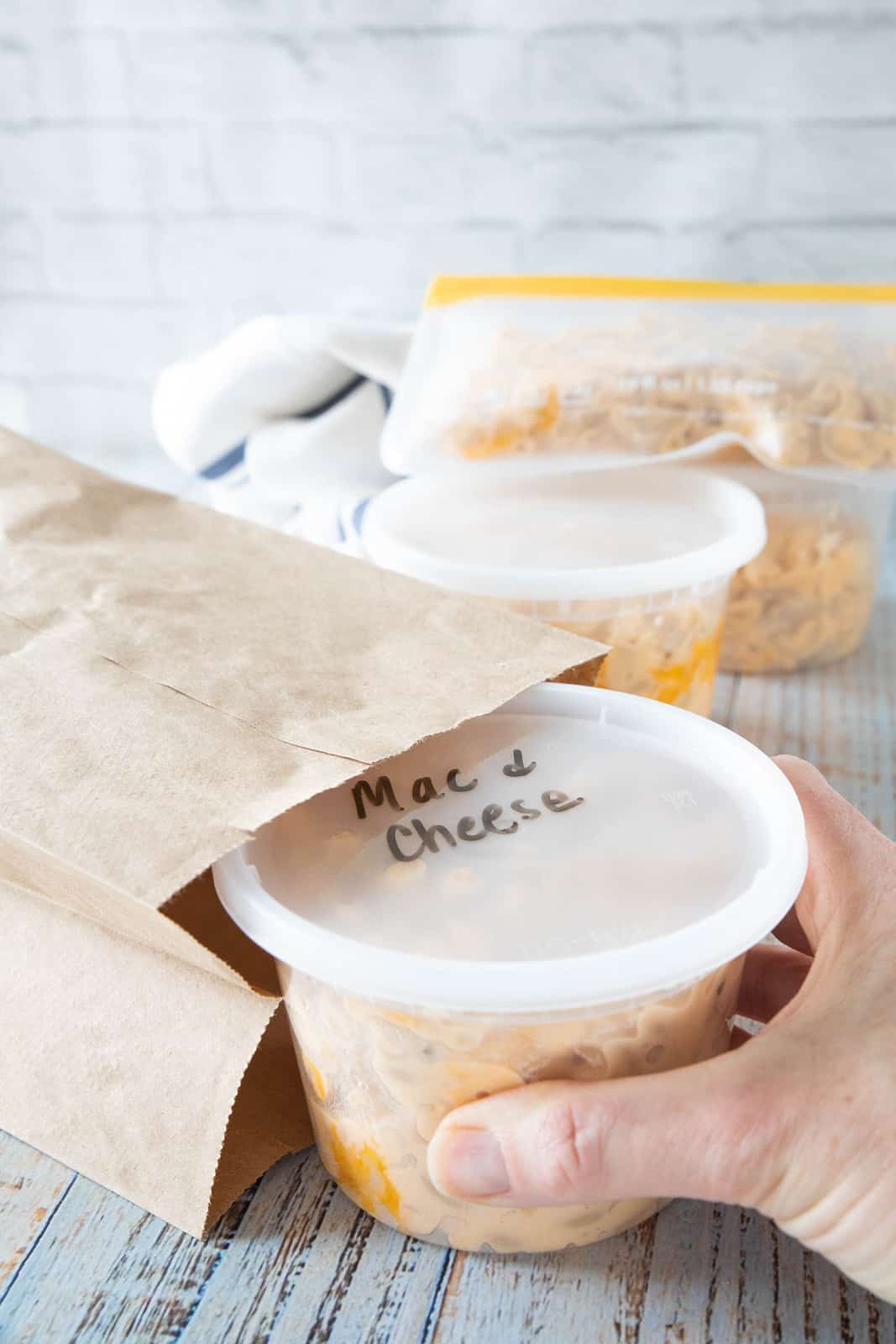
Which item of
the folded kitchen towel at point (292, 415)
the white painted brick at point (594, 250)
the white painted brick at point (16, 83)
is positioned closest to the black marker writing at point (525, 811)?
the folded kitchen towel at point (292, 415)

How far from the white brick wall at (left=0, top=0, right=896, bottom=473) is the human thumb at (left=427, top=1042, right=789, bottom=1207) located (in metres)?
1.04

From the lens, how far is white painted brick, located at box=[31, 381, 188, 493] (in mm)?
1650

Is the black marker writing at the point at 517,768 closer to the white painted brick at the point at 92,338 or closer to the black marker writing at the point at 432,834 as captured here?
the black marker writing at the point at 432,834

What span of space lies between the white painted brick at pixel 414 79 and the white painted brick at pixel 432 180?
0.07 feet

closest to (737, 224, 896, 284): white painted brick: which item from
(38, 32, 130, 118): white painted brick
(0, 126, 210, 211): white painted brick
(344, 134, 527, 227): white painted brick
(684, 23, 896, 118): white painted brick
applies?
(684, 23, 896, 118): white painted brick

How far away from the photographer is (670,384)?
3.19 feet

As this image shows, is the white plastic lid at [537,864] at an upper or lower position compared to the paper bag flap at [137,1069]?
upper

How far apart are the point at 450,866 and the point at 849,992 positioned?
0.16 meters

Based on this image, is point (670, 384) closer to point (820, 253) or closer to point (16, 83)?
point (820, 253)

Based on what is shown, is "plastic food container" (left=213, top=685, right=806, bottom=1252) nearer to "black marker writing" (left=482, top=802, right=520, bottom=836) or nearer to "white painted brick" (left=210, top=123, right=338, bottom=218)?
"black marker writing" (left=482, top=802, right=520, bottom=836)

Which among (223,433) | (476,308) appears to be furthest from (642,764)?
(223,433)

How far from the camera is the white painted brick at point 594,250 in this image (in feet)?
4.31

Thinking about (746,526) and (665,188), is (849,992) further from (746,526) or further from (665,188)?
(665,188)

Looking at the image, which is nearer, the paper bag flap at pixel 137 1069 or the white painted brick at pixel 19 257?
the paper bag flap at pixel 137 1069
